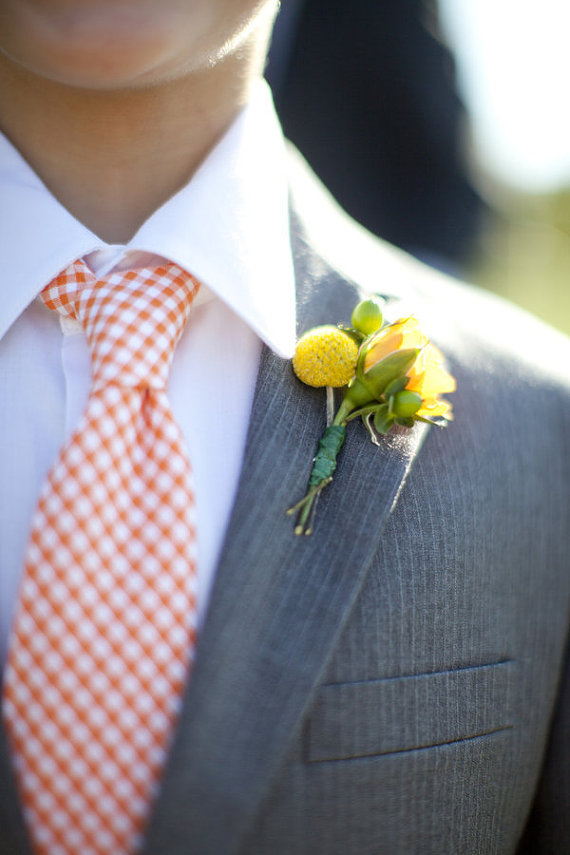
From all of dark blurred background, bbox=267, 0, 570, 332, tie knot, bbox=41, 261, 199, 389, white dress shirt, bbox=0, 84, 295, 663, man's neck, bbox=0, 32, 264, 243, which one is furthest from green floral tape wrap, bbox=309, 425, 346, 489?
dark blurred background, bbox=267, 0, 570, 332

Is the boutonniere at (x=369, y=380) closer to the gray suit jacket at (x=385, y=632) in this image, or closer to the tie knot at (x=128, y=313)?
the gray suit jacket at (x=385, y=632)

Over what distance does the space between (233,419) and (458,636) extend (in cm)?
42

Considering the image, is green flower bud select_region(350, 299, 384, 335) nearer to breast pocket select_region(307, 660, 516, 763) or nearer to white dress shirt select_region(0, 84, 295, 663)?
white dress shirt select_region(0, 84, 295, 663)

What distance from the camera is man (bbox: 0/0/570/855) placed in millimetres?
832

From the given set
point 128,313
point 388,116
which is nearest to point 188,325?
point 128,313

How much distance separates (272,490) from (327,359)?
0.19 m

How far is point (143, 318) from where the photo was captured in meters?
0.91

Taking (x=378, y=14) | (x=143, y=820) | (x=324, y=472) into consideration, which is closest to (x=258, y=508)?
(x=324, y=472)

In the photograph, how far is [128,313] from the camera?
36.0 inches

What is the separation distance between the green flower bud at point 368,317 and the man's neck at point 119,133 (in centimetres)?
35

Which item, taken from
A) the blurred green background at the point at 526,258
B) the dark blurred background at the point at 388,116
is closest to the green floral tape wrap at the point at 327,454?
the dark blurred background at the point at 388,116

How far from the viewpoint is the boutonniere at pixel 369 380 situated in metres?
0.92

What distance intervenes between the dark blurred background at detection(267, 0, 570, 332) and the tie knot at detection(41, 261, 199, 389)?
284cm

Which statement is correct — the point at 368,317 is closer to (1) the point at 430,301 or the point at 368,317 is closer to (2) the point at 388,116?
(1) the point at 430,301
